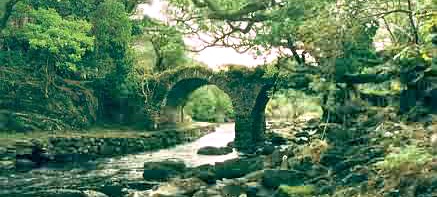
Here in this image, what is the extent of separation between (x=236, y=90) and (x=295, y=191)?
1620cm

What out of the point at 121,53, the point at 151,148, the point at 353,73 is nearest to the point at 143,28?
the point at 121,53

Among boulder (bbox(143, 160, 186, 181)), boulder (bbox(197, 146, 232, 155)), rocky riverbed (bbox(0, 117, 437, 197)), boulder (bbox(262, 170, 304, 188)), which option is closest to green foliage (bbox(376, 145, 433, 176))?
rocky riverbed (bbox(0, 117, 437, 197))

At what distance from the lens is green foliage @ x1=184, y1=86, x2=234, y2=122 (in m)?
41.8

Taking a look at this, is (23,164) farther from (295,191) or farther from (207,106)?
(207,106)

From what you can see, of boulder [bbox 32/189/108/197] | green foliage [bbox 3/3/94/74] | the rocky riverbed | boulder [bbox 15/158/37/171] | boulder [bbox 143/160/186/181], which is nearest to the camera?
the rocky riverbed

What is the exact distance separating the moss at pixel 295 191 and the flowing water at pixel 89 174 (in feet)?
19.4

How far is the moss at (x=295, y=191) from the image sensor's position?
8719mm

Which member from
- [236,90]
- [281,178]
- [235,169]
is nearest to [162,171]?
[235,169]

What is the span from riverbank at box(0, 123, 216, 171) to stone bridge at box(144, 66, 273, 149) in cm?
220

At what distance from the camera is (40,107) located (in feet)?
70.2

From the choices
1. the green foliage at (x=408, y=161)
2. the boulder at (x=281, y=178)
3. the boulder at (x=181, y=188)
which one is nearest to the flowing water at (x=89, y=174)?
the boulder at (x=181, y=188)

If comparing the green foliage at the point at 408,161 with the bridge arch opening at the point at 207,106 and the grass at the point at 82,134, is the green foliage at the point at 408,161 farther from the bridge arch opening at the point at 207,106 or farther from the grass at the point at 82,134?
the bridge arch opening at the point at 207,106

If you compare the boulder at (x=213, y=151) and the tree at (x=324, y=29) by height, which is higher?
the tree at (x=324, y=29)

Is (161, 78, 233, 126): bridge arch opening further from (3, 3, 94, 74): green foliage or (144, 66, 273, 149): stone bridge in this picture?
(3, 3, 94, 74): green foliage
